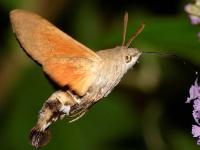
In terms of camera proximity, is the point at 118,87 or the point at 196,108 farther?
the point at 118,87

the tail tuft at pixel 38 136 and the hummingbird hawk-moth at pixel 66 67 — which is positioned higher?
the hummingbird hawk-moth at pixel 66 67

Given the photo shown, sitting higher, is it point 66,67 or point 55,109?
point 66,67

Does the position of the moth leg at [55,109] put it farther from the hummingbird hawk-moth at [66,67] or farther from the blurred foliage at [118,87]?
the blurred foliage at [118,87]

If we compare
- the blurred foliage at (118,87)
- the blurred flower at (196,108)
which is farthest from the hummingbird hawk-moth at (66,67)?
the blurred foliage at (118,87)

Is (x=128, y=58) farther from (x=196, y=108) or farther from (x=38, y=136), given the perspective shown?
(x=38, y=136)

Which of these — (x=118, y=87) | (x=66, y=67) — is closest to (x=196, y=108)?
(x=66, y=67)

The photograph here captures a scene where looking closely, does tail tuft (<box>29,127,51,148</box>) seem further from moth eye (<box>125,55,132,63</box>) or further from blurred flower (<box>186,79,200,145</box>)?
blurred flower (<box>186,79,200,145</box>)

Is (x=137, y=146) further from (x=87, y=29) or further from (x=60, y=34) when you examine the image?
(x=60, y=34)

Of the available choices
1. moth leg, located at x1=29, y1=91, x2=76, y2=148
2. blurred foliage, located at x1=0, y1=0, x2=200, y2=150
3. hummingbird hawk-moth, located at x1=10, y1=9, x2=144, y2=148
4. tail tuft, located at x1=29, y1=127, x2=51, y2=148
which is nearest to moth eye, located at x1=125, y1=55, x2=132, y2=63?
hummingbird hawk-moth, located at x1=10, y1=9, x2=144, y2=148
